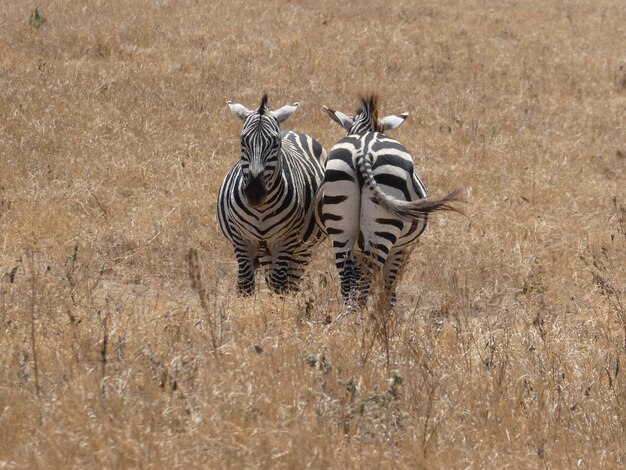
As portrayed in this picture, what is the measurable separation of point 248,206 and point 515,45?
12724 millimetres

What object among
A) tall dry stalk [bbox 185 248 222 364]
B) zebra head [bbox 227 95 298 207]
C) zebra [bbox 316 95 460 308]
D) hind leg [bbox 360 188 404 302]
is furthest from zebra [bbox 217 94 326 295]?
tall dry stalk [bbox 185 248 222 364]

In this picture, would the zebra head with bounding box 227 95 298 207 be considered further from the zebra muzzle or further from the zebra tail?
the zebra tail

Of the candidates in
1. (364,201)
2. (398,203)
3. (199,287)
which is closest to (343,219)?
(364,201)

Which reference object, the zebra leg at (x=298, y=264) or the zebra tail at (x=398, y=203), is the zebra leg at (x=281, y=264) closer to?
the zebra leg at (x=298, y=264)

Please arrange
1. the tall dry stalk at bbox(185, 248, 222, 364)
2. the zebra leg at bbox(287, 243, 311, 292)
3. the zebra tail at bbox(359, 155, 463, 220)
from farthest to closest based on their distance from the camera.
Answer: the zebra leg at bbox(287, 243, 311, 292) → the zebra tail at bbox(359, 155, 463, 220) → the tall dry stalk at bbox(185, 248, 222, 364)

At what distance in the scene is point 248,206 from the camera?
8.70 metres

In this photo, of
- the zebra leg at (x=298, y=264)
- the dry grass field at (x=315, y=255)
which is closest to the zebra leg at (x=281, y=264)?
the zebra leg at (x=298, y=264)

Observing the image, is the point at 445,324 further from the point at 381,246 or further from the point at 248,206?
the point at 248,206

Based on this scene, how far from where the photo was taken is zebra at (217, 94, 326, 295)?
27.6ft

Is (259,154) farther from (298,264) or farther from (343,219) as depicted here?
(298,264)

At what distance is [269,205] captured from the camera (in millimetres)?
8758

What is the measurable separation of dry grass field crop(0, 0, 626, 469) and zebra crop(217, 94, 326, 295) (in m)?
0.54

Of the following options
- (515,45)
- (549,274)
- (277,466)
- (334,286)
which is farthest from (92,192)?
(515,45)

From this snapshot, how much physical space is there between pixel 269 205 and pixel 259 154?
592mm
